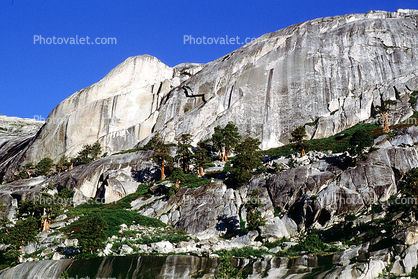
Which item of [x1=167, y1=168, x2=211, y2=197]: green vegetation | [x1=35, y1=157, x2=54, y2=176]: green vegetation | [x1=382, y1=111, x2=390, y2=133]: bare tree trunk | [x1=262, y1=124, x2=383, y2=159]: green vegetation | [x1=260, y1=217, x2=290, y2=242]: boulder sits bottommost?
[x1=260, y1=217, x2=290, y2=242]: boulder

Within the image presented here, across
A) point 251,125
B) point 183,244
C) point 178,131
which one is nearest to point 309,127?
point 251,125

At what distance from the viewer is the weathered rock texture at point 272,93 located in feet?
201

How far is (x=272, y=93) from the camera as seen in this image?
209ft

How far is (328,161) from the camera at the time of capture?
136 feet

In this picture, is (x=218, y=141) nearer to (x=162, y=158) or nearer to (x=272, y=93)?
(x=162, y=158)

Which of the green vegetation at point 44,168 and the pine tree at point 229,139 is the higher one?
the pine tree at point 229,139

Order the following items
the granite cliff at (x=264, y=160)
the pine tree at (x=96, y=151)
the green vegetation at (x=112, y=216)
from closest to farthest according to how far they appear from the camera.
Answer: the granite cliff at (x=264, y=160) → the green vegetation at (x=112, y=216) → the pine tree at (x=96, y=151)

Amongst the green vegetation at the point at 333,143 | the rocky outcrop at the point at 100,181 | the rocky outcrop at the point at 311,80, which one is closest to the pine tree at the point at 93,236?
the rocky outcrop at the point at 100,181

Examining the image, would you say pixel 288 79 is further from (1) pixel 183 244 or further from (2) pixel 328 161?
(1) pixel 183 244

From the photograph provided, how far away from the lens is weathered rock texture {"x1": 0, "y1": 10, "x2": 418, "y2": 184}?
61344mm

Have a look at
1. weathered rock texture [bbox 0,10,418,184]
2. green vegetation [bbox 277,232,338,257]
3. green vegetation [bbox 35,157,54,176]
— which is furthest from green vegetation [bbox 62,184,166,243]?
weathered rock texture [bbox 0,10,418,184]

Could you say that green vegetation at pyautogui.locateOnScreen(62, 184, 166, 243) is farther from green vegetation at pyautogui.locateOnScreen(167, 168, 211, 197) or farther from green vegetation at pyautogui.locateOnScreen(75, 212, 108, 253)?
green vegetation at pyautogui.locateOnScreen(167, 168, 211, 197)

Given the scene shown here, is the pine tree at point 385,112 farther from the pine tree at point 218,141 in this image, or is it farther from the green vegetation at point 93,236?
the green vegetation at point 93,236

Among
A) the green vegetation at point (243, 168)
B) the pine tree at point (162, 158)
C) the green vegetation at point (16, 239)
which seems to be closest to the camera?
the green vegetation at point (16, 239)
